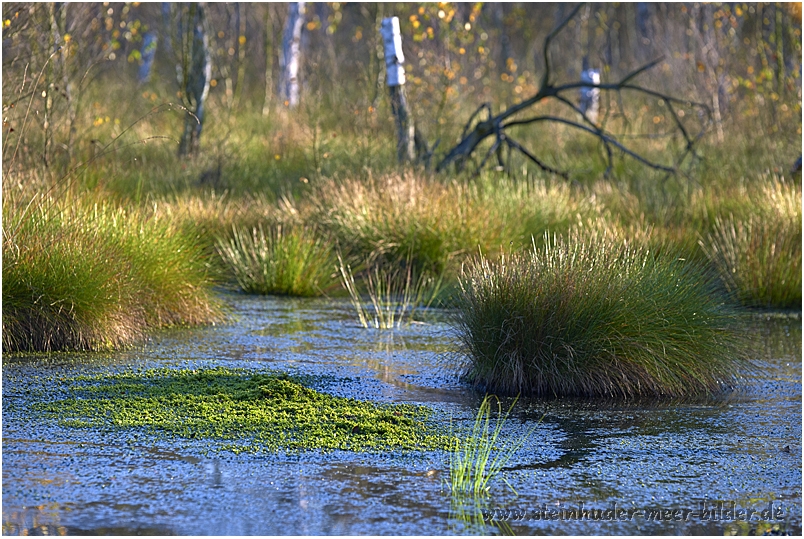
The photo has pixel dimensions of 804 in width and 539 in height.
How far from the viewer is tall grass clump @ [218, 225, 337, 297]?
8.62 meters

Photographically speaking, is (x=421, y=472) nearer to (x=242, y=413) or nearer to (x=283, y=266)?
(x=242, y=413)

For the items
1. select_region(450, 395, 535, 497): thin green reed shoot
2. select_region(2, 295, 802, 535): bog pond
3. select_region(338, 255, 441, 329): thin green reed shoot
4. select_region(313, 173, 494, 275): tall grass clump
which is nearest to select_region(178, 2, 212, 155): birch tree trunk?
select_region(313, 173, 494, 275): tall grass clump

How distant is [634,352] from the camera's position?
5.46 m

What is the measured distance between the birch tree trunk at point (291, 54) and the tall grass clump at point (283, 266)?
1081cm

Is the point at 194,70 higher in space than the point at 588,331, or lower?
higher

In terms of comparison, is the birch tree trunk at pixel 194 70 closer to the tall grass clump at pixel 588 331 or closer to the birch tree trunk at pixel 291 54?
the birch tree trunk at pixel 291 54

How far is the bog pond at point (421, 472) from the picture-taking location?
11.5 ft

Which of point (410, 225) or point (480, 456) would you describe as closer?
point (480, 456)

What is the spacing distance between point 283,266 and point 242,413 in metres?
3.89

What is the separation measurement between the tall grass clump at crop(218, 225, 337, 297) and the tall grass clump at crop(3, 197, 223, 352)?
1546 mm

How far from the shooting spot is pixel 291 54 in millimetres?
19984

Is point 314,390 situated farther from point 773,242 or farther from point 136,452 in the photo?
point 773,242

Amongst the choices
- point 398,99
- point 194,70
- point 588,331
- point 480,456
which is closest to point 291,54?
point 194,70

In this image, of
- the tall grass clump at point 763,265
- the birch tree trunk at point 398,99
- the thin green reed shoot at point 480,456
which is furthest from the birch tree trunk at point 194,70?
the thin green reed shoot at point 480,456
